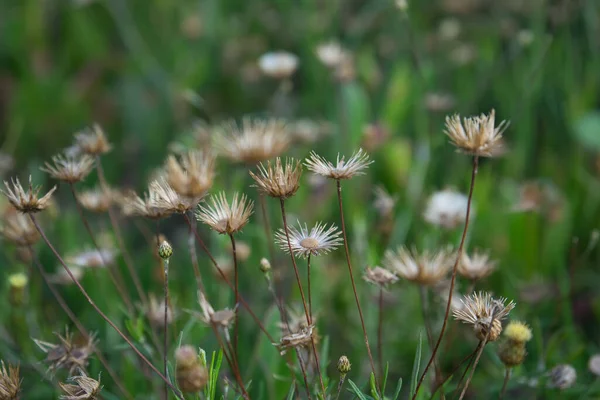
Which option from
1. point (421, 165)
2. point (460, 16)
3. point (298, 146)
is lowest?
point (298, 146)

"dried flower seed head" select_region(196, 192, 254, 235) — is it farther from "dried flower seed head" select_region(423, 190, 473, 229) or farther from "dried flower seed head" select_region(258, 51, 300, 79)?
"dried flower seed head" select_region(258, 51, 300, 79)

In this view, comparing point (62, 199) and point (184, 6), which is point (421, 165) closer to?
point (62, 199)

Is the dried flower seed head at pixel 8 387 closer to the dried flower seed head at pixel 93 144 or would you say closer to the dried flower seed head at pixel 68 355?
the dried flower seed head at pixel 68 355

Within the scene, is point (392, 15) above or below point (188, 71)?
above

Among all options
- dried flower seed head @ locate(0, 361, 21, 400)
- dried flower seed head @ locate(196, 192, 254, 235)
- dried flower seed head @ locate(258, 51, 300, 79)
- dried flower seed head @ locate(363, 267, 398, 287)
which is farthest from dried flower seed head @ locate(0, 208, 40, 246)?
dried flower seed head @ locate(258, 51, 300, 79)

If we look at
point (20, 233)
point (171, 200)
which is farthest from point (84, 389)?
point (20, 233)

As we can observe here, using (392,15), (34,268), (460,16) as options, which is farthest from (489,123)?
(460,16)

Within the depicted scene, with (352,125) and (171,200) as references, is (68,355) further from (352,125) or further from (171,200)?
(352,125)
